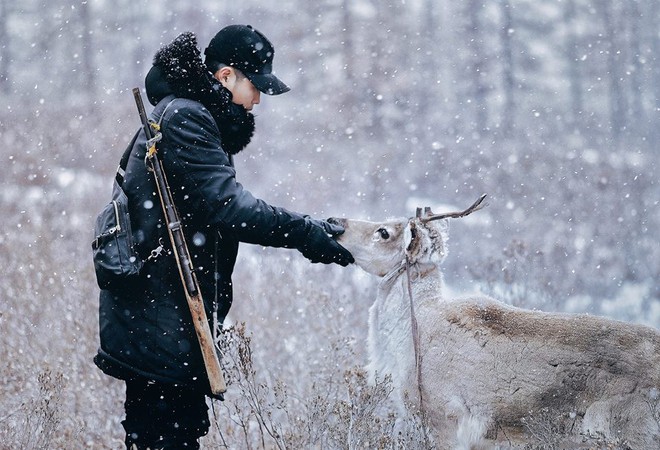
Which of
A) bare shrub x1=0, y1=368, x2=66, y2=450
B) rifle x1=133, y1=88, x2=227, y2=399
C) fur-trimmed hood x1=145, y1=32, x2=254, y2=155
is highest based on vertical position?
fur-trimmed hood x1=145, y1=32, x2=254, y2=155

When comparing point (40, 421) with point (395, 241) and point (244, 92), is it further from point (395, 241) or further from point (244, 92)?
point (244, 92)

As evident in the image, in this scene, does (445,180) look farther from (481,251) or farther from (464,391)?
(464,391)

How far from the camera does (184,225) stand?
3.59 meters

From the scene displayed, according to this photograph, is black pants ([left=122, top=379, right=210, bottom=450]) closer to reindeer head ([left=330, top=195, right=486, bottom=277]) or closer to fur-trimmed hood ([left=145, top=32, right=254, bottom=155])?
fur-trimmed hood ([left=145, top=32, right=254, bottom=155])

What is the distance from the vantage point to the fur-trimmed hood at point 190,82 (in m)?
3.62

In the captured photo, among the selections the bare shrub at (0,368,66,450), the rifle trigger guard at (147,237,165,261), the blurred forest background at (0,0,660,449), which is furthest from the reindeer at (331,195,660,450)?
the bare shrub at (0,368,66,450)

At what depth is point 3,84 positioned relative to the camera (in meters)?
17.7

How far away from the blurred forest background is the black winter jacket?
2296 millimetres

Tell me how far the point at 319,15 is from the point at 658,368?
17.0 meters

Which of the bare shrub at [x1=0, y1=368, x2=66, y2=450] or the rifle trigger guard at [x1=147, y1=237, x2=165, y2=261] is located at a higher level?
the rifle trigger guard at [x1=147, y1=237, x2=165, y2=261]

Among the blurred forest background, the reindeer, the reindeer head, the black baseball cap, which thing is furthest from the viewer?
the blurred forest background

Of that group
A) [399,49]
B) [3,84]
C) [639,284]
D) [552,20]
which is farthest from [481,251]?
[3,84]

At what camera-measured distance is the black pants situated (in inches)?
138

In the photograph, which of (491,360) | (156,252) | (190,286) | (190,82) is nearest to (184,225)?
(156,252)
